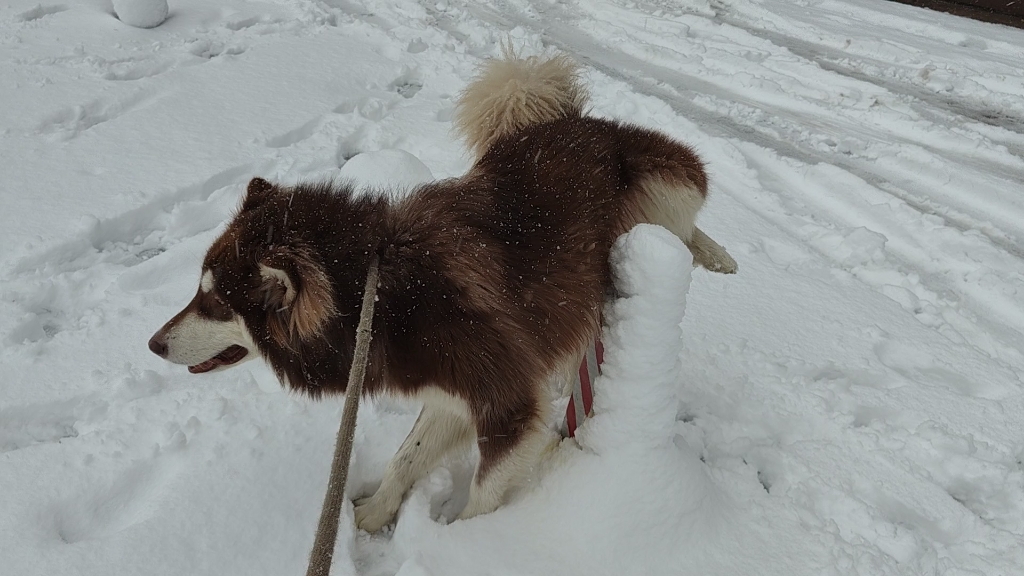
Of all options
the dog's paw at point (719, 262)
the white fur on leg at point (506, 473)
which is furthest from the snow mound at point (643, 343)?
the dog's paw at point (719, 262)

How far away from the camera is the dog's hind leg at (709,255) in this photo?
3176mm

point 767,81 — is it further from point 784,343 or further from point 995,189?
point 784,343

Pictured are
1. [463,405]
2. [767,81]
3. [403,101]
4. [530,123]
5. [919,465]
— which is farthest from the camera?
[767,81]

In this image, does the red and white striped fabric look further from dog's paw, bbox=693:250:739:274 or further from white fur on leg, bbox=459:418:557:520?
dog's paw, bbox=693:250:739:274

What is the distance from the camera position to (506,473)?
2404mm

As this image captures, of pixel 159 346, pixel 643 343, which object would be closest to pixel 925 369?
pixel 643 343

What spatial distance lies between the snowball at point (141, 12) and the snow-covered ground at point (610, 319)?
137mm

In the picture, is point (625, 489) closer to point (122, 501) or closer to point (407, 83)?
point (122, 501)

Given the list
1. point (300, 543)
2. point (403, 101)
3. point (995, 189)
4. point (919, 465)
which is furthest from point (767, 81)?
point (300, 543)

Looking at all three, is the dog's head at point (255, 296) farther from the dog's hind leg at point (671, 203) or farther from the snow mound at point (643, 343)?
the dog's hind leg at point (671, 203)

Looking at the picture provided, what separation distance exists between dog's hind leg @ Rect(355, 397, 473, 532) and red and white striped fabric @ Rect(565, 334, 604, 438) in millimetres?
463

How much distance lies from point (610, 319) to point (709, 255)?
0.98m

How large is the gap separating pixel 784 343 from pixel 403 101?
4.05 meters

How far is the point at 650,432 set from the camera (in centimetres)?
239
